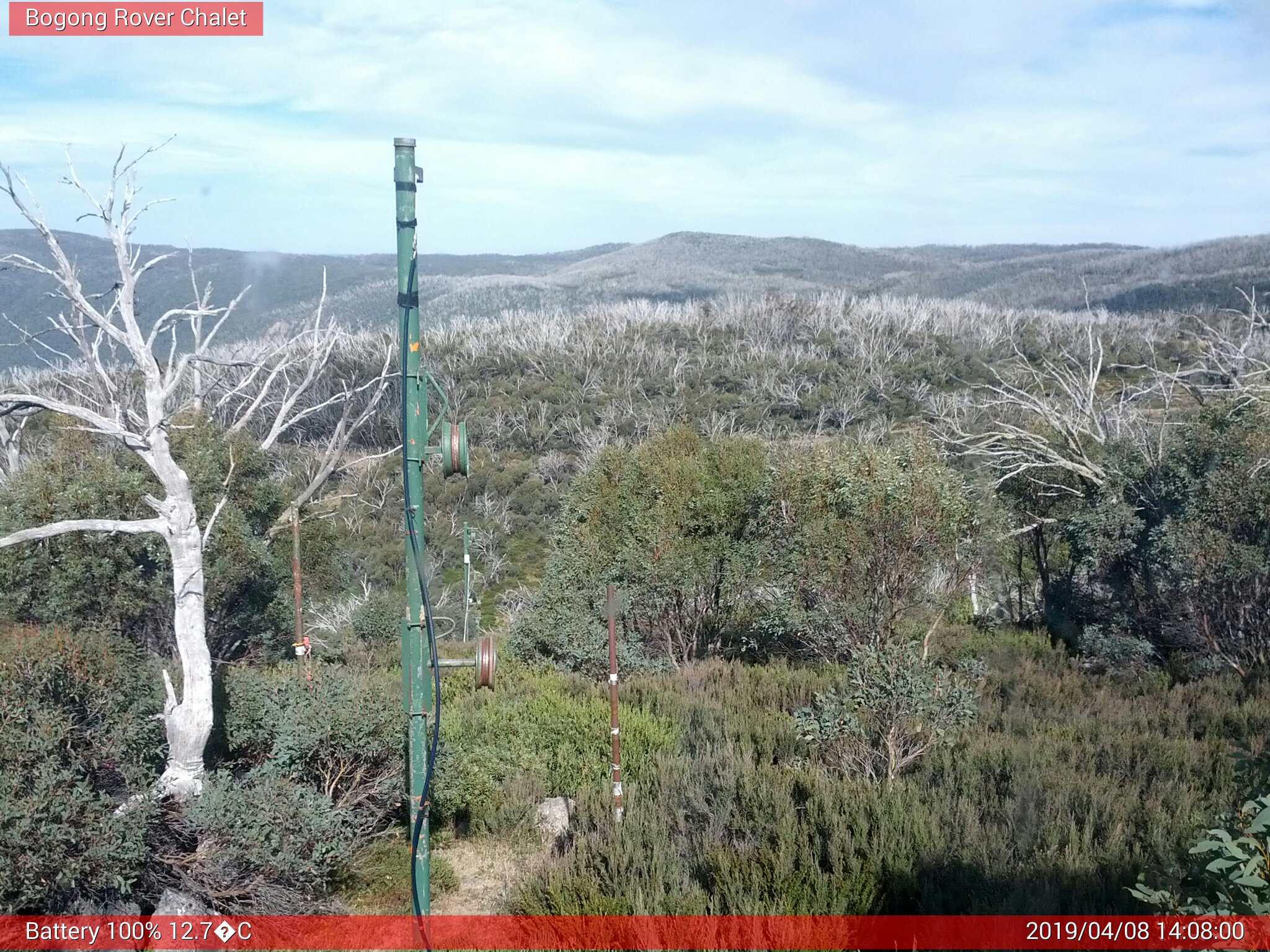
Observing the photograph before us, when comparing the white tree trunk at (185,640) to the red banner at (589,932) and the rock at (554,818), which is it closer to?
the red banner at (589,932)

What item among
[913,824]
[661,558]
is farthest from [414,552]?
[661,558]

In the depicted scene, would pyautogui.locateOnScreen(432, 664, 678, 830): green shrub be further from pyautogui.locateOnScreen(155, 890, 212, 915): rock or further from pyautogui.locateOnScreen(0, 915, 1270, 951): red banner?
pyautogui.locateOnScreen(155, 890, 212, 915): rock

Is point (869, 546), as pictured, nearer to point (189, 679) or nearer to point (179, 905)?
point (189, 679)

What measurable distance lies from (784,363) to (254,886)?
46.7 metres

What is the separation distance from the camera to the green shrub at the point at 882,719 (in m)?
7.32

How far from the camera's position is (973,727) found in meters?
8.84

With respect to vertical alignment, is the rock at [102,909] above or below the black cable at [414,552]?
below

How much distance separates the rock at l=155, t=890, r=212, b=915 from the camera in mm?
5531

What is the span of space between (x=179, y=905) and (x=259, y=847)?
541mm

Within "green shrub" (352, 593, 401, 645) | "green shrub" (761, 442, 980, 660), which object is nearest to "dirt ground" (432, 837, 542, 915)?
"green shrub" (761, 442, 980, 660)

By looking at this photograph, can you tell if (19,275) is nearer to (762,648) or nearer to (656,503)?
(656,503)

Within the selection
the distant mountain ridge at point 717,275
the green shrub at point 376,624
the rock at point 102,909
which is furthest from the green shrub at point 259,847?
Answer: the green shrub at point 376,624

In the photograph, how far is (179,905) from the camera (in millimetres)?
5578

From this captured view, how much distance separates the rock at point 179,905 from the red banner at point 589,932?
74 mm
